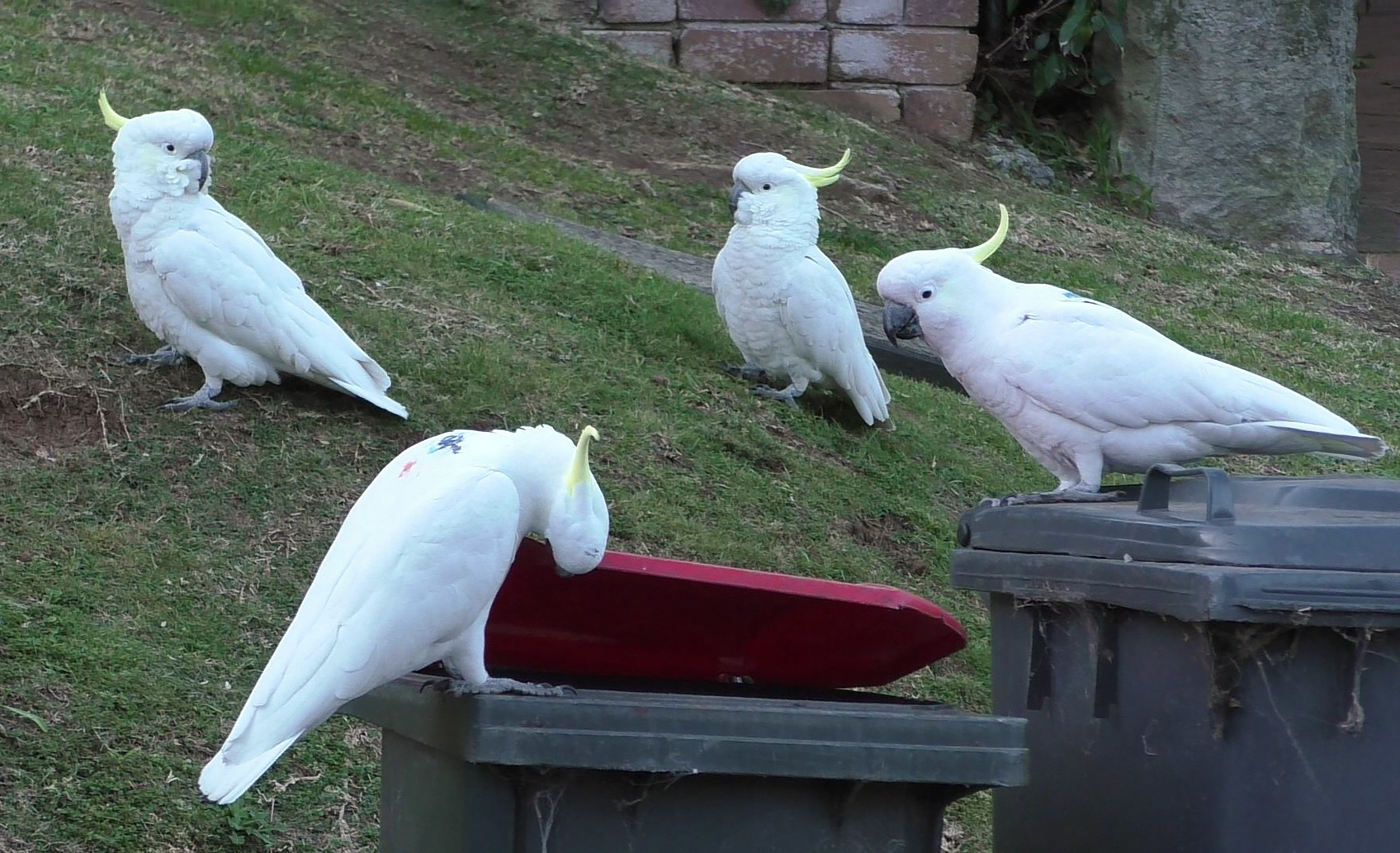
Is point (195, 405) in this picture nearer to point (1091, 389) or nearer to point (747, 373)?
point (747, 373)

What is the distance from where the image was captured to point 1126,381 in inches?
102

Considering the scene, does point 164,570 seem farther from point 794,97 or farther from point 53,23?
point 794,97

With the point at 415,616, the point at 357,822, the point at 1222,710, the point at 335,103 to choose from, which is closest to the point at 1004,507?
the point at 1222,710

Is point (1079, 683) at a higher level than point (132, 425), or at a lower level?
higher

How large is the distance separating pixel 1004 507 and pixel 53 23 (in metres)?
5.30

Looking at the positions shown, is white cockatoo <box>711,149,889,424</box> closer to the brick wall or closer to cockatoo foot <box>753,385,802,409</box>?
cockatoo foot <box>753,385,802,409</box>

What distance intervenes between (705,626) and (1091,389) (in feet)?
2.87

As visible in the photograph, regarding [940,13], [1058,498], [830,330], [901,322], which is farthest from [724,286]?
[940,13]

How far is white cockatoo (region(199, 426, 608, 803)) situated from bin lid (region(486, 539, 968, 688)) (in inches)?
5.2

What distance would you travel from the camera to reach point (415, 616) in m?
1.80

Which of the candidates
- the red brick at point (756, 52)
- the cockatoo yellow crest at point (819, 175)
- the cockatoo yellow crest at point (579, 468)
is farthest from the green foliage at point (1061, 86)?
the cockatoo yellow crest at point (579, 468)

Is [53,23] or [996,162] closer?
[53,23]

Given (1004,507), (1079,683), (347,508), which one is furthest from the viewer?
(347,508)

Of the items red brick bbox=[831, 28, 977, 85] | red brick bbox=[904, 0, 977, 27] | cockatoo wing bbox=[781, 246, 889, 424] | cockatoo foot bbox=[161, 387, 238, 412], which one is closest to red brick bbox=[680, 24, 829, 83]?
red brick bbox=[831, 28, 977, 85]
